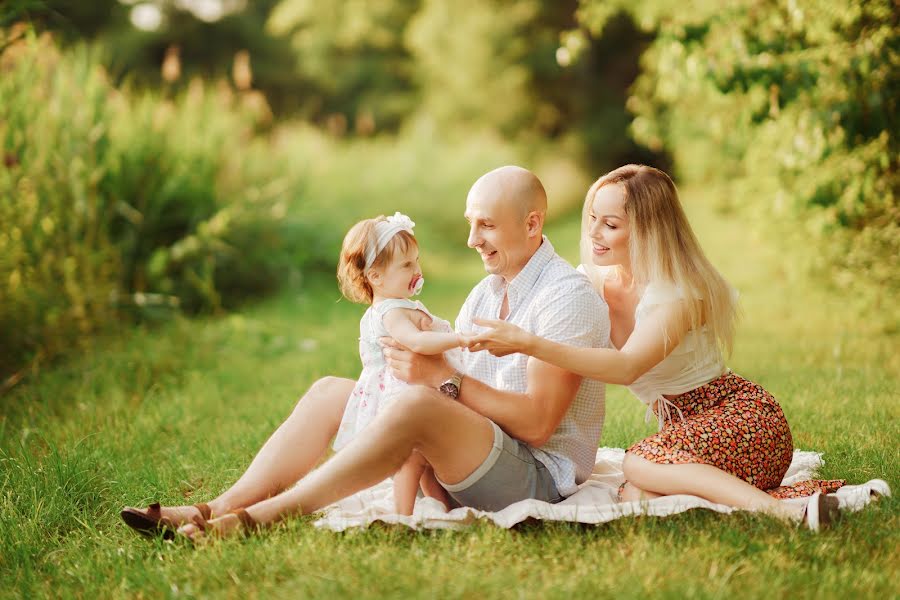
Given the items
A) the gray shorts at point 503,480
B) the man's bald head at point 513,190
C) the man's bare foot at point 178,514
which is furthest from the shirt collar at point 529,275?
the man's bare foot at point 178,514

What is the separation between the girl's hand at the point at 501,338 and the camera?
2.78 metres

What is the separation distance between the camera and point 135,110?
24.4 feet

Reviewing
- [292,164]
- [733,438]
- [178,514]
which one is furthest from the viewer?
[292,164]

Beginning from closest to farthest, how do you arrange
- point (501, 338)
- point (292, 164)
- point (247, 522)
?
point (501, 338) → point (247, 522) → point (292, 164)

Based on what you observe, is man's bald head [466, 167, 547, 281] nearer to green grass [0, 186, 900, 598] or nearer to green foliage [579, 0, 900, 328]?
green grass [0, 186, 900, 598]

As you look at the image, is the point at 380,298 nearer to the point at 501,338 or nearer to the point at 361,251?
the point at 361,251

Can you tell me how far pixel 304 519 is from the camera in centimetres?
294

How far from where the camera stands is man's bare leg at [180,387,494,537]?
2.85 metres

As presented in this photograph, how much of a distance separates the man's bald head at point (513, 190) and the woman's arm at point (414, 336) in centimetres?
48

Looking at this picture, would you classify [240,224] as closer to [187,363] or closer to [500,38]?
[187,363]

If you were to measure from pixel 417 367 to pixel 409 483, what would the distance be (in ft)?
1.29

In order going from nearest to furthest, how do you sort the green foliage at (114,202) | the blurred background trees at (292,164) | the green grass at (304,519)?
the green grass at (304,519), the blurred background trees at (292,164), the green foliage at (114,202)

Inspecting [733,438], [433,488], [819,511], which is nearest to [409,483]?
[433,488]

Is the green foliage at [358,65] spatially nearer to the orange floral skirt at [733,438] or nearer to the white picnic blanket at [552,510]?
the orange floral skirt at [733,438]
